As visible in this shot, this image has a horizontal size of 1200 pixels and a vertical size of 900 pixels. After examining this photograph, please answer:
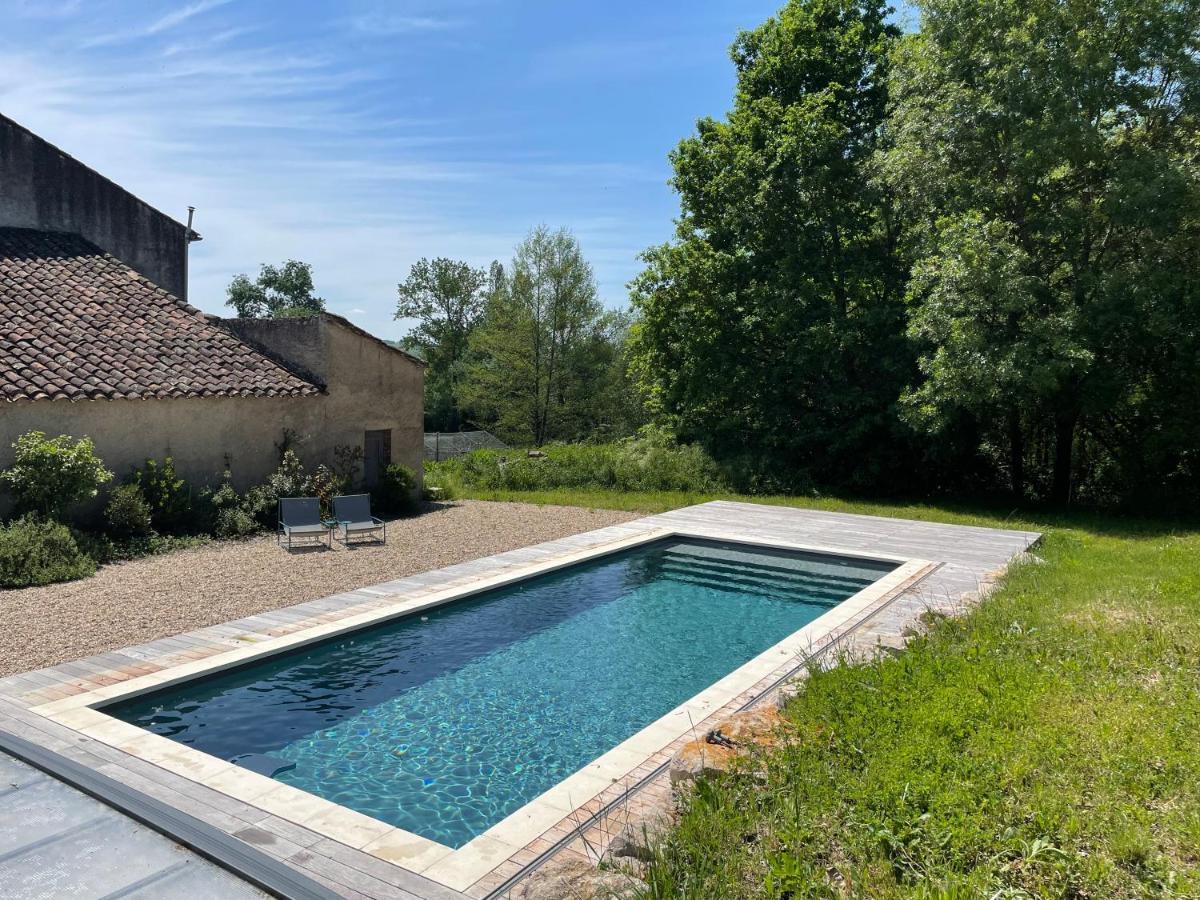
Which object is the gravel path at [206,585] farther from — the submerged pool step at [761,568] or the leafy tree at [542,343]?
the leafy tree at [542,343]

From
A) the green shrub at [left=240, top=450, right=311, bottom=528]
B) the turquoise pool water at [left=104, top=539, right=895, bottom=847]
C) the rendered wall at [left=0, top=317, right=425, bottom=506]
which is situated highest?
the rendered wall at [left=0, top=317, right=425, bottom=506]

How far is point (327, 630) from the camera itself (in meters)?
7.89

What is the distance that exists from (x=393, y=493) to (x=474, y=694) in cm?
1017

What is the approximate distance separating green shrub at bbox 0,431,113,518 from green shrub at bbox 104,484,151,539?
41cm

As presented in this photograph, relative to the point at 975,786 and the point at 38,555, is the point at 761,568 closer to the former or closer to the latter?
the point at 975,786

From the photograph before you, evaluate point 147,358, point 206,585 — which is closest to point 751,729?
point 206,585

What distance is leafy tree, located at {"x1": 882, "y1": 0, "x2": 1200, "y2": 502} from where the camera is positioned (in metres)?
14.7

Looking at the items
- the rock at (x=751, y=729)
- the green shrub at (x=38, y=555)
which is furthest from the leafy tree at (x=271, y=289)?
the rock at (x=751, y=729)

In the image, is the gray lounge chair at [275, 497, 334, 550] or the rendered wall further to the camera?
the gray lounge chair at [275, 497, 334, 550]

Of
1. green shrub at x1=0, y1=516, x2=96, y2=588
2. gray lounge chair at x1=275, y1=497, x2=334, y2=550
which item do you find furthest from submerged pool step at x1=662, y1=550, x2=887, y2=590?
green shrub at x1=0, y1=516, x2=96, y2=588

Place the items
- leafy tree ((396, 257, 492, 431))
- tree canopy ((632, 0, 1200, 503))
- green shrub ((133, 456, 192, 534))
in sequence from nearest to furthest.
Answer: green shrub ((133, 456, 192, 534)) < tree canopy ((632, 0, 1200, 503)) < leafy tree ((396, 257, 492, 431))

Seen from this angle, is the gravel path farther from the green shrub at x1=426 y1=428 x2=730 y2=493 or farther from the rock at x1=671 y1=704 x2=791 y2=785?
the green shrub at x1=426 y1=428 x2=730 y2=493

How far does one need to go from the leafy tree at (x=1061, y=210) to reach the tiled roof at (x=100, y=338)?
13414 millimetres

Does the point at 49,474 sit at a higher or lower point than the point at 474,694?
higher
